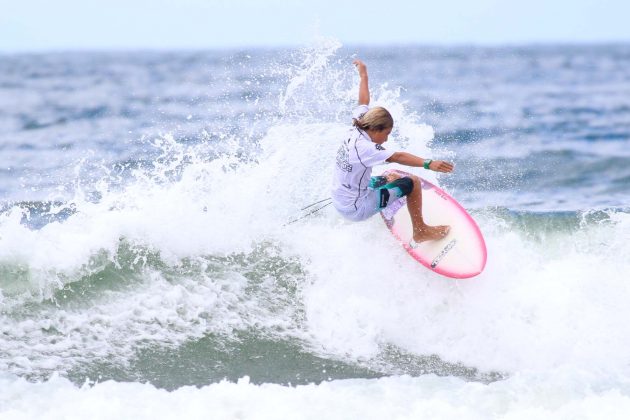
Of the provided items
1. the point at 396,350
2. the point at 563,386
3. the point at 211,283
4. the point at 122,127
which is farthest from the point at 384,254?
the point at 122,127

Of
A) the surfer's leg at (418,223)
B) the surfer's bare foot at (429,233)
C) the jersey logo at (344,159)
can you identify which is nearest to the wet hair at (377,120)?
the jersey logo at (344,159)

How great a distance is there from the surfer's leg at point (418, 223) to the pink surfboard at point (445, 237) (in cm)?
7

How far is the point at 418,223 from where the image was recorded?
25.9ft

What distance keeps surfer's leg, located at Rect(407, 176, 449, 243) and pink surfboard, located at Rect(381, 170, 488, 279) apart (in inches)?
2.6

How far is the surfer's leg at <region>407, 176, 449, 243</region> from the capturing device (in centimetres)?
775

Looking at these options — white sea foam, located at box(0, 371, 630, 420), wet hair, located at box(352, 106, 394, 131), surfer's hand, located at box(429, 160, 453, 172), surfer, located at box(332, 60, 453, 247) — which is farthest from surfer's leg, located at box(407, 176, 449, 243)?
white sea foam, located at box(0, 371, 630, 420)

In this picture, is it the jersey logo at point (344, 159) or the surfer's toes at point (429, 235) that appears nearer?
the jersey logo at point (344, 159)

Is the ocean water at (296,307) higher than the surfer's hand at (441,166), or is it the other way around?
the surfer's hand at (441,166)

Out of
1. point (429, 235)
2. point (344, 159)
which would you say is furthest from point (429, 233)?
point (344, 159)

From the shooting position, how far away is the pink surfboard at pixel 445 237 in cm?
782

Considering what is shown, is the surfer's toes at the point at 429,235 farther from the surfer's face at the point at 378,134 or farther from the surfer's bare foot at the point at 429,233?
the surfer's face at the point at 378,134

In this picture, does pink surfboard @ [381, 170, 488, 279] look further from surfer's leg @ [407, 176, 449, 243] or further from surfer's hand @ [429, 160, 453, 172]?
surfer's hand @ [429, 160, 453, 172]

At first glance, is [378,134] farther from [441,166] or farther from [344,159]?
[441,166]

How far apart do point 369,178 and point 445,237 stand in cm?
117
